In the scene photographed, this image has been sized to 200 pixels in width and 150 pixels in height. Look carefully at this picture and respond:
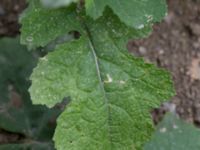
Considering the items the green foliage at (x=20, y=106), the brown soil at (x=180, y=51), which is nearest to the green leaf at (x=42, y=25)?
the green foliage at (x=20, y=106)

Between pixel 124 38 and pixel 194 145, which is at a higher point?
pixel 124 38

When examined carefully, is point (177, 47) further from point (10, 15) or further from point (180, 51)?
point (10, 15)

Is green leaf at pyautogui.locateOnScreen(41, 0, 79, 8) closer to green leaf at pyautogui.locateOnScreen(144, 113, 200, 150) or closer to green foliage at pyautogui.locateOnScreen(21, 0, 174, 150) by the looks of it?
green foliage at pyautogui.locateOnScreen(21, 0, 174, 150)

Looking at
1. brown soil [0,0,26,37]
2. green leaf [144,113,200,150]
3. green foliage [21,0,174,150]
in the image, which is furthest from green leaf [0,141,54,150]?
brown soil [0,0,26,37]

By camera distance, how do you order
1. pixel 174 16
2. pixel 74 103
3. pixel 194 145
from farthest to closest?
pixel 174 16 < pixel 194 145 < pixel 74 103

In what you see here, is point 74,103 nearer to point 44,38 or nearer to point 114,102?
point 114,102

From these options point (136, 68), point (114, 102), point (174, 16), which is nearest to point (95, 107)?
point (114, 102)

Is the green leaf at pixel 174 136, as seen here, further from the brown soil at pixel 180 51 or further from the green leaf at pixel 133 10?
the green leaf at pixel 133 10
